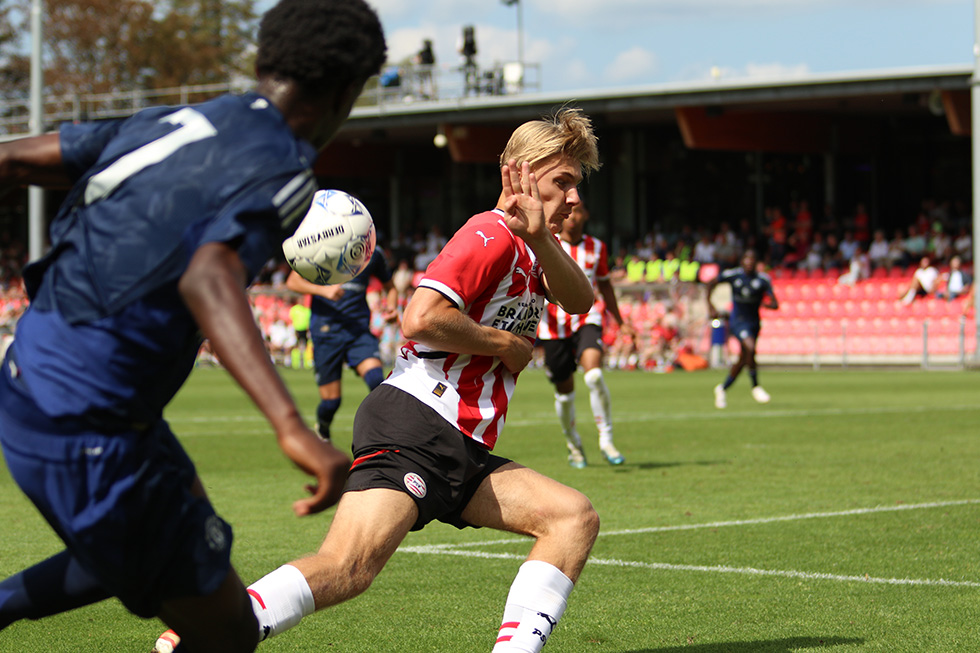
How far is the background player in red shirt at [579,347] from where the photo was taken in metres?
10.5

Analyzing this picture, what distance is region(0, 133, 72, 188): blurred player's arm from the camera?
282 centimetres

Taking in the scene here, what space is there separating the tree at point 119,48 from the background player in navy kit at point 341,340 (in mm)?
45706

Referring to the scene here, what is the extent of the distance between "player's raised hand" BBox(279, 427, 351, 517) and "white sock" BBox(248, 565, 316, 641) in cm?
113

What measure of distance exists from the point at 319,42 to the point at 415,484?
1.60 metres

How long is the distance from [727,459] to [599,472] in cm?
150

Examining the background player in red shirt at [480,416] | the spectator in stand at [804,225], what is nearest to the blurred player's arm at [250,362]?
the background player in red shirt at [480,416]

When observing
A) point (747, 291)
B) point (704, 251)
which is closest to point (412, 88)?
point (704, 251)

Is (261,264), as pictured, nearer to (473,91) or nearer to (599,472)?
(599,472)

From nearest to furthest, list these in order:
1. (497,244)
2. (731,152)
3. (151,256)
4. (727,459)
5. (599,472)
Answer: (151,256) < (497,244) < (599,472) < (727,459) < (731,152)

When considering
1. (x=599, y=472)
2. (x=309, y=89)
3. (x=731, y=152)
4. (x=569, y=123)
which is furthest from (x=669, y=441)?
(x=731, y=152)

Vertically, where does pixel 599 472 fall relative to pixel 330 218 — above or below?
below

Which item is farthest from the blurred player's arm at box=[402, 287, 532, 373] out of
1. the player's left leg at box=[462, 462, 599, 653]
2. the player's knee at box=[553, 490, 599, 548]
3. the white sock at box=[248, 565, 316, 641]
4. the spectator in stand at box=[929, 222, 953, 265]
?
the spectator in stand at box=[929, 222, 953, 265]

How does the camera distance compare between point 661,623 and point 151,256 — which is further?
point 661,623

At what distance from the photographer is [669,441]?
1278 centimetres
